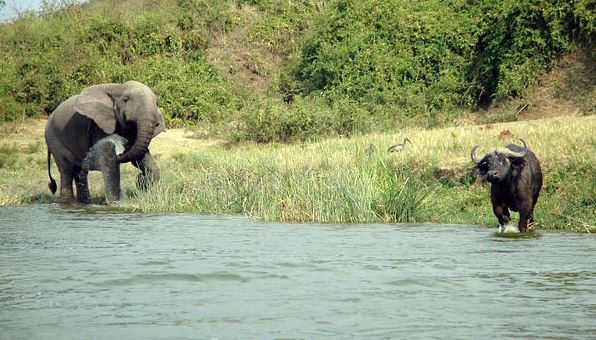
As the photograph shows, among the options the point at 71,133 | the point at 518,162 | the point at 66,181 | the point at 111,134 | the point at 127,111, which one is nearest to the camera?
the point at 518,162

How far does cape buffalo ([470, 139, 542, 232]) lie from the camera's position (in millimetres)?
12344

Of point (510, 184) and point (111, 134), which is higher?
point (111, 134)

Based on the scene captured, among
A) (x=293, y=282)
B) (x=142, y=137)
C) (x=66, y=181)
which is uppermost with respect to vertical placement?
(x=142, y=137)

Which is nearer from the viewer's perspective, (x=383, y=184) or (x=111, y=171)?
(x=383, y=184)

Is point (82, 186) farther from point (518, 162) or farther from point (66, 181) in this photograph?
point (518, 162)

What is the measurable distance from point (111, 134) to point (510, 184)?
7.08 metres

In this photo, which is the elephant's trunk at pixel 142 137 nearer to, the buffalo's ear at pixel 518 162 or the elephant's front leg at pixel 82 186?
the elephant's front leg at pixel 82 186

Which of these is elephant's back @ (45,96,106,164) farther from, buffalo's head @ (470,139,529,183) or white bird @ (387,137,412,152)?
buffalo's head @ (470,139,529,183)

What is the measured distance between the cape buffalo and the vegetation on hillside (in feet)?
31.1

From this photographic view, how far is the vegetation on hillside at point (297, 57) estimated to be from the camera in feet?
75.5

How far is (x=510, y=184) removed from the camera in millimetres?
12391

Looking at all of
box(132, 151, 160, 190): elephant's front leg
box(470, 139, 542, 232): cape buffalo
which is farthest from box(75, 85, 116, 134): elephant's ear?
box(470, 139, 542, 232): cape buffalo

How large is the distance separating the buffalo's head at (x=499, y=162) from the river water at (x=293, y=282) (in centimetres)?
73

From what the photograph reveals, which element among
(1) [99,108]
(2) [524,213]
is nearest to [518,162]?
(2) [524,213]
